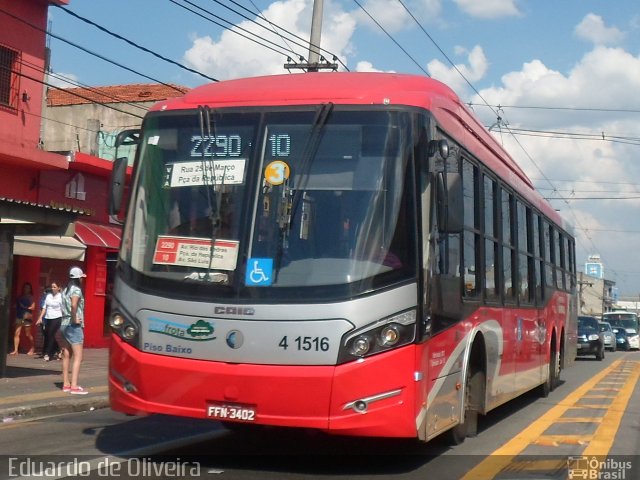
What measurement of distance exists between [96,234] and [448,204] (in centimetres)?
1747

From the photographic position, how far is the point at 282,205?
7348 mm

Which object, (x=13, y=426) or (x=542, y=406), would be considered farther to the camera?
(x=542, y=406)

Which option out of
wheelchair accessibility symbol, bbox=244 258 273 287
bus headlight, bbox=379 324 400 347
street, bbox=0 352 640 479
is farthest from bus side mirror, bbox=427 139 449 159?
street, bbox=0 352 640 479

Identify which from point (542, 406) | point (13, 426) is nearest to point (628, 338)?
point (542, 406)

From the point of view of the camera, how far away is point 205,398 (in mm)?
7230

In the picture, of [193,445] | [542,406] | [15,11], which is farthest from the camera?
[15,11]

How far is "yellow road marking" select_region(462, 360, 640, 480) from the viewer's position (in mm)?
8172

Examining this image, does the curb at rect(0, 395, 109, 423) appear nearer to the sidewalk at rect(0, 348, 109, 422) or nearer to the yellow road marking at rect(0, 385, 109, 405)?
the sidewalk at rect(0, 348, 109, 422)

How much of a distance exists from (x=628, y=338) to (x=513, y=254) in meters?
41.6

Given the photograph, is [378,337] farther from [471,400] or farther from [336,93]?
[471,400]

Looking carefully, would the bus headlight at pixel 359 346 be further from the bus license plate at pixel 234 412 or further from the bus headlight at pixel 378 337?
the bus license plate at pixel 234 412

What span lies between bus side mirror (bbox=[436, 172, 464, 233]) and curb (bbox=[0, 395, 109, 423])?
6.30 m

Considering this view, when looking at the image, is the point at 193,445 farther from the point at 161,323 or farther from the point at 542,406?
the point at 542,406

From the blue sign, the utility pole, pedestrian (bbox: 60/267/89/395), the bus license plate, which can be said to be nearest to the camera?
the bus license plate
